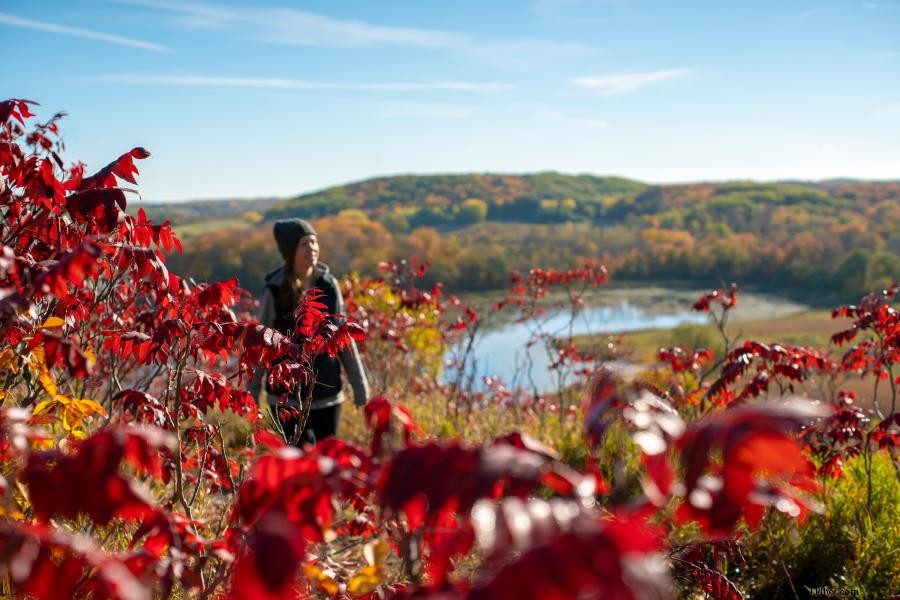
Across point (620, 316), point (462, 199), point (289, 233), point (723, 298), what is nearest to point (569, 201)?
point (462, 199)

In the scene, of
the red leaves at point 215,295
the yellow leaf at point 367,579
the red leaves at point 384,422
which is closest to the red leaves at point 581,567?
the red leaves at point 384,422

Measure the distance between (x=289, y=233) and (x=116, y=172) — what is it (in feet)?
5.35

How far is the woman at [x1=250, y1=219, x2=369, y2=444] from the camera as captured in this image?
423cm

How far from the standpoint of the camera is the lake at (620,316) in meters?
17.1

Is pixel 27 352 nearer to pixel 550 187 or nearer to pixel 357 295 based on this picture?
pixel 357 295

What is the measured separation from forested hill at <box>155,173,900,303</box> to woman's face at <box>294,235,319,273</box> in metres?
0.55

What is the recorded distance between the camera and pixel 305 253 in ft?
13.8

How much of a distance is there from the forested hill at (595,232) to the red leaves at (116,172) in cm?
163

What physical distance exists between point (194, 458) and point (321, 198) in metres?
65.7

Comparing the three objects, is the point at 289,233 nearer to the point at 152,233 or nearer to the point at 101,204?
the point at 152,233

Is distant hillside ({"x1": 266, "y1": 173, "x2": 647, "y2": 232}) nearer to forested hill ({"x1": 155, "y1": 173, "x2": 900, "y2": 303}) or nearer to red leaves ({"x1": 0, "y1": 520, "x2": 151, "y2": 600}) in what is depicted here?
forested hill ({"x1": 155, "y1": 173, "x2": 900, "y2": 303})

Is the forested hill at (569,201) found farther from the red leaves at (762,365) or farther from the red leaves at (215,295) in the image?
the red leaves at (215,295)

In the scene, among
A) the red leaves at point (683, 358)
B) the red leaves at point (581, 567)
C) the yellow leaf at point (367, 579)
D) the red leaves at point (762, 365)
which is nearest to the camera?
the red leaves at point (581, 567)

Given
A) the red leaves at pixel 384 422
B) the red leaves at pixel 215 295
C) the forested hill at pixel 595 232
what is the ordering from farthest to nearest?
the forested hill at pixel 595 232, the red leaves at pixel 215 295, the red leaves at pixel 384 422
